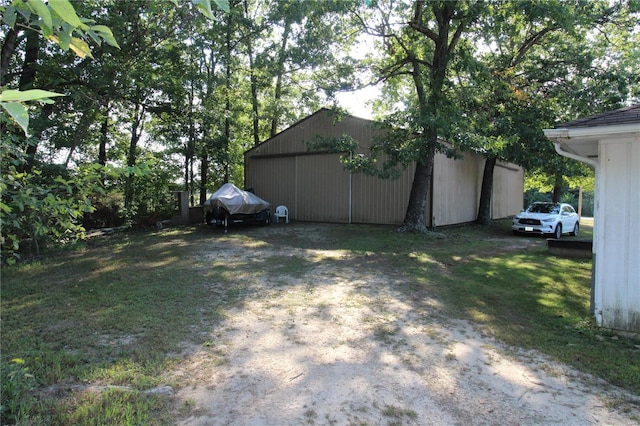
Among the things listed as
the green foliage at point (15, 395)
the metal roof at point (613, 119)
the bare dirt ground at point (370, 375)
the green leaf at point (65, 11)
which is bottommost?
the bare dirt ground at point (370, 375)

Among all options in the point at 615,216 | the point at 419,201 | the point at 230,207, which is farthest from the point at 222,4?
the point at 230,207

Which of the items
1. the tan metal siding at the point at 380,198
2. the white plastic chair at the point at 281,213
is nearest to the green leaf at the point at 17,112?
the tan metal siding at the point at 380,198

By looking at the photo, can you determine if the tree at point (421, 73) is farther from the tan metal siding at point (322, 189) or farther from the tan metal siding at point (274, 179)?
the tan metal siding at point (274, 179)

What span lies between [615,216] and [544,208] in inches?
466

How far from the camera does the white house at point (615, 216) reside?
4.27 metres

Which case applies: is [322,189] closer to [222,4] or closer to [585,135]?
[585,135]

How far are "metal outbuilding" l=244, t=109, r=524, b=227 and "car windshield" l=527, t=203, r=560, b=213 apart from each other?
286 cm

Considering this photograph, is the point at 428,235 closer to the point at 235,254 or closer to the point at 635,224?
the point at 235,254

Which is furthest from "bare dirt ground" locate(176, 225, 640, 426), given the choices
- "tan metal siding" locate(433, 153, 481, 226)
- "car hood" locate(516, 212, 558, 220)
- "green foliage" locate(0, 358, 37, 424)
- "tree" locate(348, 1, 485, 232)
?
"car hood" locate(516, 212, 558, 220)

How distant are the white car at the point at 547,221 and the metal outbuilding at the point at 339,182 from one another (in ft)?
8.88

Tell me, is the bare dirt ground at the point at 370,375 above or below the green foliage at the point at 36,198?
below

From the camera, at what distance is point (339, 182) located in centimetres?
1599

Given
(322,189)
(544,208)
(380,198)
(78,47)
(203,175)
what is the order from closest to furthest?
1. (78,47)
2. (544,208)
3. (380,198)
4. (322,189)
5. (203,175)

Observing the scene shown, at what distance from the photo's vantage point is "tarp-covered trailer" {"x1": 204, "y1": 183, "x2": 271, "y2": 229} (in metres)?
13.4
